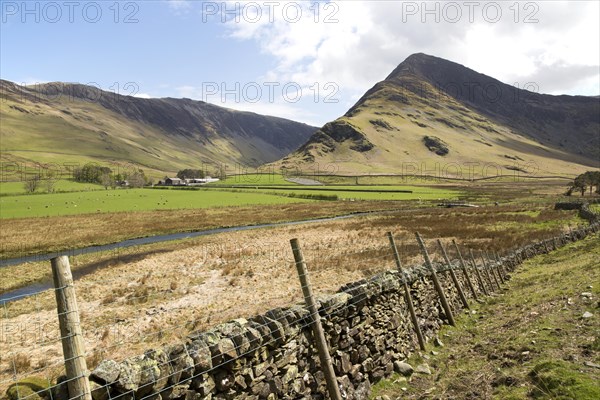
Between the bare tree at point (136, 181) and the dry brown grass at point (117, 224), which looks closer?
the dry brown grass at point (117, 224)

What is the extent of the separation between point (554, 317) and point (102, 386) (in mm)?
14046

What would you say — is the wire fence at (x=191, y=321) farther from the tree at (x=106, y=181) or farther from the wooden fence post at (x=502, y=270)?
the tree at (x=106, y=181)

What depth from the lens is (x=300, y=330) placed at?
877 cm

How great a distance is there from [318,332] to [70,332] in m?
5.36

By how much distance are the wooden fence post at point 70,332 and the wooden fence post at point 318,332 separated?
4.63 metres

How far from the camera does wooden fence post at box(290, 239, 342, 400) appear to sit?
28.3 ft

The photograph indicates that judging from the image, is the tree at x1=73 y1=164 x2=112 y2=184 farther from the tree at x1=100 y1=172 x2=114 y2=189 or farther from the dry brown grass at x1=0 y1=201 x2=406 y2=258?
the dry brown grass at x1=0 y1=201 x2=406 y2=258

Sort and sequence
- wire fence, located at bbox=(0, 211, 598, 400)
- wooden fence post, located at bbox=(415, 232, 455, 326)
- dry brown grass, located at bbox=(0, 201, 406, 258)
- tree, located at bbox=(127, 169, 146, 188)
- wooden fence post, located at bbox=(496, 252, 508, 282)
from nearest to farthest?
wire fence, located at bbox=(0, 211, 598, 400)
wooden fence post, located at bbox=(415, 232, 455, 326)
wooden fence post, located at bbox=(496, 252, 508, 282)
dry brown grass, located at bbox=(0, 201, 406, 258)
tree, located at bbox=(127, 169, 146, 188)

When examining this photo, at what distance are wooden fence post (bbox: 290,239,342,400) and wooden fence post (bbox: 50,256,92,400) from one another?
463 centimetres

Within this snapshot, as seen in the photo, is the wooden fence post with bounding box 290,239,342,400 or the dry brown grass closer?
the wooden fence post with bounding box 290,239,342,400

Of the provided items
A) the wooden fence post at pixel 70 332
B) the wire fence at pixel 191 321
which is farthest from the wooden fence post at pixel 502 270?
the wooden fence post at pixel 70 332

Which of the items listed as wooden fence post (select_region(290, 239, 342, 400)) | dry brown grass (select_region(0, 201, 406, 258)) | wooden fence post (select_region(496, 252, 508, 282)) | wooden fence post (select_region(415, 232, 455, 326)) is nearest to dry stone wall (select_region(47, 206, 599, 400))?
wooden fence post (select_region(290, 239, 342, 400))

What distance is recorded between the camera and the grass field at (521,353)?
834 centimetres

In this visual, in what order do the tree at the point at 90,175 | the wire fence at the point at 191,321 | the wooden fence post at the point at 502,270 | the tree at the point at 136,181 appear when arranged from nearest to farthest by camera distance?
the wire fence at the point at 191,321, the wooden fence post at the point at 502,270, the tree at the point at 136,181, the tree at the point at 90,175
